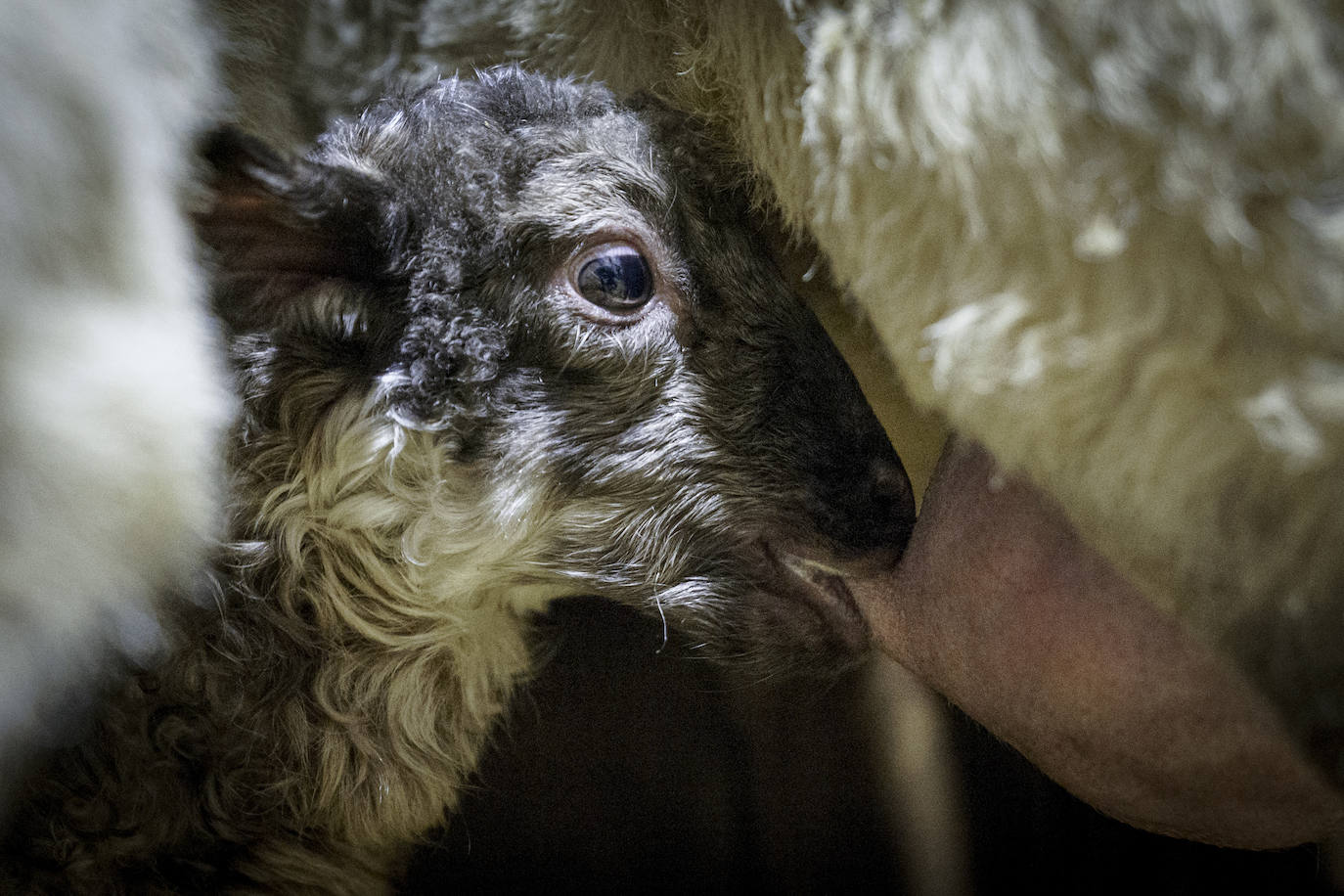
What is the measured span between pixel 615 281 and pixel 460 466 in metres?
0.17

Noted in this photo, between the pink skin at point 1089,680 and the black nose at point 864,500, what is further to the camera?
the black nose at point 864,500

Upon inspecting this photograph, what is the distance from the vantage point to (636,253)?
0.67 metres

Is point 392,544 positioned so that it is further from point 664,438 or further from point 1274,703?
point 1274,703

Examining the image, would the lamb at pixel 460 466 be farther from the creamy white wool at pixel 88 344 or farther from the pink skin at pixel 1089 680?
the creamy white wool at pixel 88 344

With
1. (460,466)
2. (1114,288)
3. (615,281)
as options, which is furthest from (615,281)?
(1114,288)

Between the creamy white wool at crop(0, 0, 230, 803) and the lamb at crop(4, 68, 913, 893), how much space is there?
0.72ft

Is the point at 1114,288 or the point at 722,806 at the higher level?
the point at 1114,288

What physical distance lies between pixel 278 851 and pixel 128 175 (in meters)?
0.47

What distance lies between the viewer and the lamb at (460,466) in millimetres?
604

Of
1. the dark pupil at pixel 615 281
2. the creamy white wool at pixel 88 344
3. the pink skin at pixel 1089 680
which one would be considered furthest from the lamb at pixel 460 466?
the creamy white wool at pixel 88 344

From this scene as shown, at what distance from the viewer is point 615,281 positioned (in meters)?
0.66

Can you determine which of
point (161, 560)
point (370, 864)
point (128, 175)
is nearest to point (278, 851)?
point (370, 864)

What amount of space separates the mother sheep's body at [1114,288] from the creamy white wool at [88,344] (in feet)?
0.47

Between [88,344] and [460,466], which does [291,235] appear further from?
[88,344]
